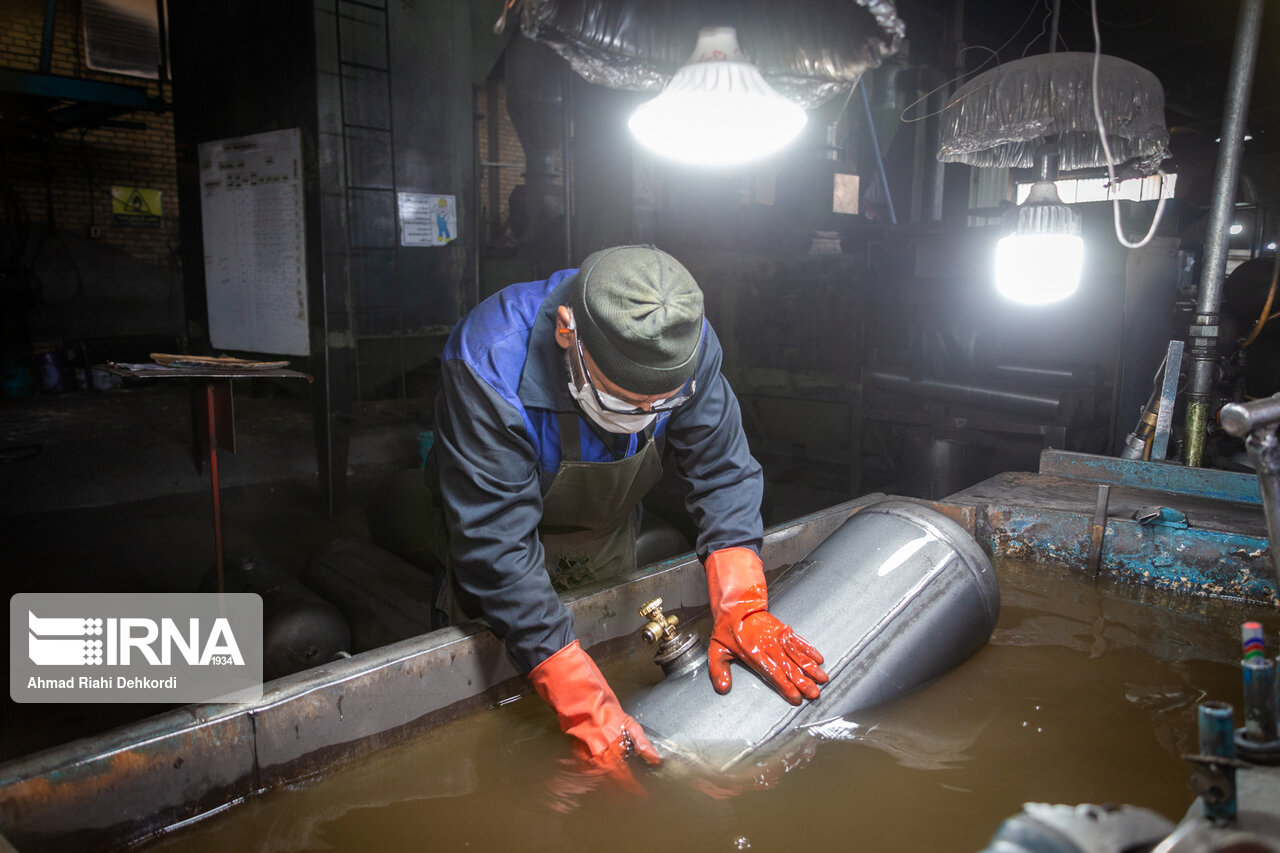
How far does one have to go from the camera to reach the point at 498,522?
1.88m

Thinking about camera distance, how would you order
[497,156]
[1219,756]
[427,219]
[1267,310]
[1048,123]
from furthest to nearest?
[497,156]
[427,219]
[1267,310]
[1048,123]
[1219,756]

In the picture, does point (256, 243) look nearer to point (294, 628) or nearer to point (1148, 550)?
point (294, 628)

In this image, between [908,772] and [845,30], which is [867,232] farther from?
[908,772]

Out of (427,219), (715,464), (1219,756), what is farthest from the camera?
(427,219)

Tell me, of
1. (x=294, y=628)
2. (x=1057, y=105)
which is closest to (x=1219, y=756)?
(x=1057, y=105)

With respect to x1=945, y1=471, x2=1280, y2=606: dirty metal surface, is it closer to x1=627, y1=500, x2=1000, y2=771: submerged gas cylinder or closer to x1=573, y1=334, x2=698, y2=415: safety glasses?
x1=627, y1=500, x2=1000, y2=771: submerged gas cylinder

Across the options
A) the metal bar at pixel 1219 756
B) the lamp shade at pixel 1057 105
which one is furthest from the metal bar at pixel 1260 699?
the lamp shade at pixel 1057 105

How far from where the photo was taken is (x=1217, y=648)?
233cm

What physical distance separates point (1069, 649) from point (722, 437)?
1213 mm

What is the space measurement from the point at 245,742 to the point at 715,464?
1.35 meters

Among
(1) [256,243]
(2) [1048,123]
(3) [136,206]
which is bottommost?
(1) [256,243]

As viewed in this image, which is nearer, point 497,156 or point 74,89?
Result: point 74,89

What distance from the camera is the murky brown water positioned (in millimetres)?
1623

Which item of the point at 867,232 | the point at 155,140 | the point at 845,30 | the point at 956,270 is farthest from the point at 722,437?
the point at 155,140
